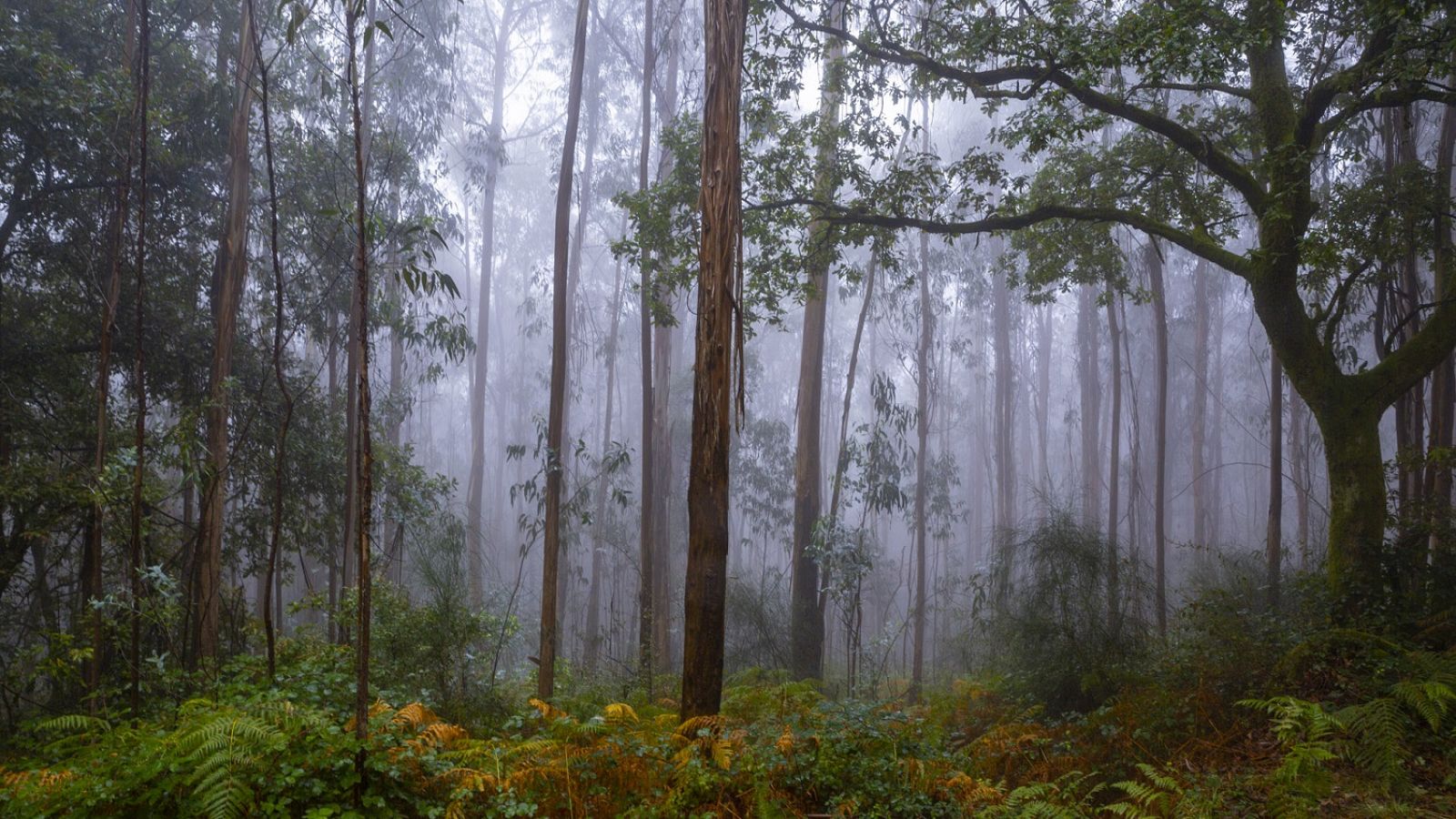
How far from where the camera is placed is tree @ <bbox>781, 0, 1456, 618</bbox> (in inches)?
231

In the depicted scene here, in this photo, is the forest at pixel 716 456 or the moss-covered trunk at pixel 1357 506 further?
the moss-covered trunk at pixel 1357 506

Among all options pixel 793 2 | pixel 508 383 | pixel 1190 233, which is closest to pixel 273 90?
pixel 793 2

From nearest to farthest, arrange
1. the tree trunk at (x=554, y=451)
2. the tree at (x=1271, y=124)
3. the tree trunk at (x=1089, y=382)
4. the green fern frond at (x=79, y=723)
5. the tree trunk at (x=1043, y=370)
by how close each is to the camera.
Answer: the green fern frond at (x=79, y=723) < the tree at (x=1271, y=124) < the tree trunk at (x=554, y=451) < the tree trunk at (x=1089, y=382) < the tree trunk at (x=1043, y=370)

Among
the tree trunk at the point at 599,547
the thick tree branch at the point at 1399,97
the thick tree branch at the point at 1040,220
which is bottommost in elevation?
the tree trunk at the point at 599,547

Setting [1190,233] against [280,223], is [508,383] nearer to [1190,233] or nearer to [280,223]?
[280,223]

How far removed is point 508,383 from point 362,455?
31.4 m

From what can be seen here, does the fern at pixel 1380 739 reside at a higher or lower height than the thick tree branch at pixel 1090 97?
lower

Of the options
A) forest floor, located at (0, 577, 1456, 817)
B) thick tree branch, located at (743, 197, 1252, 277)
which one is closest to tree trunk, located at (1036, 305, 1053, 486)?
thick tree branch, located at (743, 197, 1252, 277)

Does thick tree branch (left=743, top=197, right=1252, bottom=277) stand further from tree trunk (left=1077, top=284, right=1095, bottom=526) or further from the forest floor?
tree trunk (left=1077, top=284, right=1095, bottom=526)

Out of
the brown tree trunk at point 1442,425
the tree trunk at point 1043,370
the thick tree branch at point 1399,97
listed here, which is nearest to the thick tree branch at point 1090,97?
the thick tree branch at point 1399,97

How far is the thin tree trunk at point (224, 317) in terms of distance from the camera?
24.9 feet

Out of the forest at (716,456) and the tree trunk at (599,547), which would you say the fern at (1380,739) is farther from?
the tree trunk at (599,547)

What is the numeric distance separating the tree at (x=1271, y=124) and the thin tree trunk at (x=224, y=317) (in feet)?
17.8

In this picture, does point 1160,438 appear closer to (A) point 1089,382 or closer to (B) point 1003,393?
(B) point 1003,393
